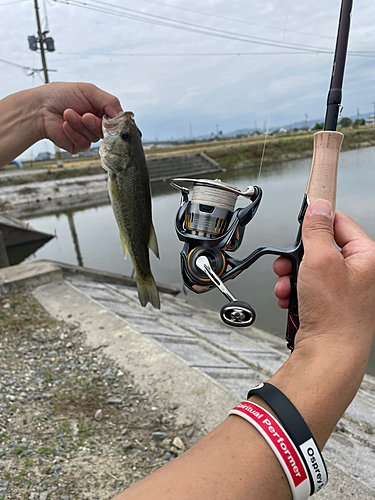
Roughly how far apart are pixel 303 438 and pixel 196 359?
3749mm

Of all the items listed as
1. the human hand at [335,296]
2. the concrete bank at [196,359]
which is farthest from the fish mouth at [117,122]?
the concrete bank at [196,359]

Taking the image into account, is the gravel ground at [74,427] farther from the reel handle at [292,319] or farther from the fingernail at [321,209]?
the fingernail at [321,209]

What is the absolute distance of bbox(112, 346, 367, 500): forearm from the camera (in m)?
0.87

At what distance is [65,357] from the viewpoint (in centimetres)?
471

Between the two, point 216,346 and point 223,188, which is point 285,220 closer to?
point 216,346

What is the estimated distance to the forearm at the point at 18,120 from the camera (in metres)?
2.34

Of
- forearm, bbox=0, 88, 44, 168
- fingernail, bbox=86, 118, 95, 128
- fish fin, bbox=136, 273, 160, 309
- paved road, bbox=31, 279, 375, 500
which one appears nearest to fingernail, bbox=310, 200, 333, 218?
fish fin, bbox=136, 273, 160, 309

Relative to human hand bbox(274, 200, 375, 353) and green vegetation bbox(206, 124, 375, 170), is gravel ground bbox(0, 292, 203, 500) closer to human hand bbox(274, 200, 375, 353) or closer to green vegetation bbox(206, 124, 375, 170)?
human hand bbox(274, 200, 375, 353)

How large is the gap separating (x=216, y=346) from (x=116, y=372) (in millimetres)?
1501

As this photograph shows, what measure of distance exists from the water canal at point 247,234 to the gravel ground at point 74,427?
3.73 meters

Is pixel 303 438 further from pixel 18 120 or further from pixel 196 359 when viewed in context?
pixel 196 359

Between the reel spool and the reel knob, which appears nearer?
the reel knob

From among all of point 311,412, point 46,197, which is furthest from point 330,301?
point 46,197

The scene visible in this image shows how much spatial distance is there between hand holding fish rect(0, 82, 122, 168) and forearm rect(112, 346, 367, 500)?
1.75 m
